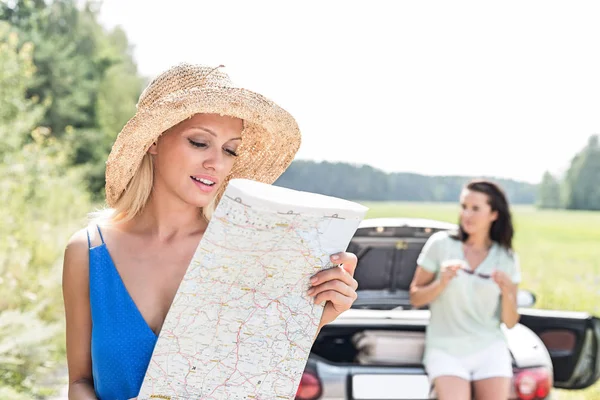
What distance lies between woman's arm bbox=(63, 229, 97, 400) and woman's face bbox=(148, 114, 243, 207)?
287mm

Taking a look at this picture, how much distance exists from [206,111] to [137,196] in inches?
13.8

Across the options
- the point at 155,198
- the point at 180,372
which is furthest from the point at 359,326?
the point at 180,372

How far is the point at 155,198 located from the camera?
1910 millimetres

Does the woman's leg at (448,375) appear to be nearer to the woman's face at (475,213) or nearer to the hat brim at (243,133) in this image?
the woman's face at (475,213)

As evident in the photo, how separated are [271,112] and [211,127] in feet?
0.59

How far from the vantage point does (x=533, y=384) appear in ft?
12.3

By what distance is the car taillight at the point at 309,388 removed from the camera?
367 centimetres

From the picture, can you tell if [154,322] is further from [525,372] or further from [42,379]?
[42,379]

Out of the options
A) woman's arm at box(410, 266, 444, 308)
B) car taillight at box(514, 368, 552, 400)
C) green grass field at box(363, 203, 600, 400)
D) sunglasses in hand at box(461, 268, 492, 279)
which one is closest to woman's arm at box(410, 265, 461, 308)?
woman's arm at box(410, 266, 444, 308)

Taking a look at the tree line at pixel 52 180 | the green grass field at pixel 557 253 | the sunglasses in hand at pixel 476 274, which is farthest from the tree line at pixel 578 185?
the sunglasses in hand at pixel 476 274

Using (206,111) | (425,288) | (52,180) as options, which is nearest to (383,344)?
(425,288)

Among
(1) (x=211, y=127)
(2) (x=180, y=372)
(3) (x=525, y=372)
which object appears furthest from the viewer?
(3) (x=525, y=372)

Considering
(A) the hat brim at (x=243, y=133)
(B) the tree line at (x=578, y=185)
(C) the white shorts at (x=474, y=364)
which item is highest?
(B) the tree line at (x=578, y=185)

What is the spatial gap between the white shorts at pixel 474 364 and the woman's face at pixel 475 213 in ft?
2.49
